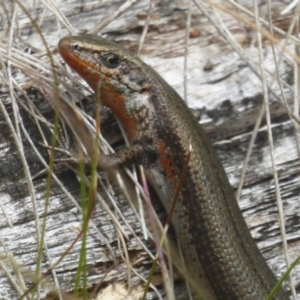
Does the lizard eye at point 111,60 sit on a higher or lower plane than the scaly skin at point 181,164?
higher

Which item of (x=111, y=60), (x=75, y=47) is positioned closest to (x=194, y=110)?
(x=111, y=60)

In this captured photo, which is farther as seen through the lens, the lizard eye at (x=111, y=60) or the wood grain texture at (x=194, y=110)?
the lizard eye at (x=111, y=60)

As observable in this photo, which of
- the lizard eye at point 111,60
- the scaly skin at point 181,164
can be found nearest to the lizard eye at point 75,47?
the scaly skin at point 181,164

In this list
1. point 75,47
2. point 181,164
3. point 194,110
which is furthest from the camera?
point 194,110

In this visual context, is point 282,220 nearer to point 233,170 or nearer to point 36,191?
point 233,170

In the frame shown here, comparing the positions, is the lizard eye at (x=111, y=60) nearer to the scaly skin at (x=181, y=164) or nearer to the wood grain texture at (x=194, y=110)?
the scaly skin at (x=181, y=164)

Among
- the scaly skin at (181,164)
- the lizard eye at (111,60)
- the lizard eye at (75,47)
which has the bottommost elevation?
the scaly skin at (181,164)

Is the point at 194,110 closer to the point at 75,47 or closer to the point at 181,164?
the point at 181,164

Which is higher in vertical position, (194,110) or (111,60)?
(111,60)
